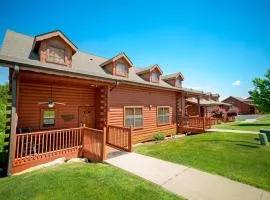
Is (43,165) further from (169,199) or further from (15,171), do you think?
(169,199)

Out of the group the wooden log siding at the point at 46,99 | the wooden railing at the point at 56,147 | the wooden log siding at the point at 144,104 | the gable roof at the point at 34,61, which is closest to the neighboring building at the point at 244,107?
the wooden log siding at the point at 144,104

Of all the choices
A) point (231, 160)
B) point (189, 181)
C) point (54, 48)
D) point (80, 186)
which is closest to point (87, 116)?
point (54, 48)

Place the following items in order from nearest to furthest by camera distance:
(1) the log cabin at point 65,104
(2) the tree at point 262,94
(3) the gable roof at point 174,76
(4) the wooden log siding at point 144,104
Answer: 1. (1) the log cabin at point 65,104
2. (4) the wooden log siding at point 144,104
3. (3) the gable roof at point 174,76
4. (2) the tree at point 262,94

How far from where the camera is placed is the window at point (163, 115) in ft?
49.0

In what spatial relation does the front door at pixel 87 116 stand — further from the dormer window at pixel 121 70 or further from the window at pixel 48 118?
the dormer window at pixel 121 70

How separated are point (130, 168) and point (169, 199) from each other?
2526 mm

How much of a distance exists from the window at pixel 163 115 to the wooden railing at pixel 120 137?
5.81m

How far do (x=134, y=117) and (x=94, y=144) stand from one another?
495 cm

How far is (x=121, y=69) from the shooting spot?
43.6ft

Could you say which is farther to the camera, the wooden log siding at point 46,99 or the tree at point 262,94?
the tree at point 262,94

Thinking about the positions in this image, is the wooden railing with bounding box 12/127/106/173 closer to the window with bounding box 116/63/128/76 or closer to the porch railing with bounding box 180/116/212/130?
the window with bounding box 116/63/128/76

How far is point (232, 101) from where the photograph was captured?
57.8 meters

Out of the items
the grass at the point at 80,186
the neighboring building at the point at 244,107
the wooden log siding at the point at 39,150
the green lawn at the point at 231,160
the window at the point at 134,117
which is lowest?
the grass at the point at 80,186

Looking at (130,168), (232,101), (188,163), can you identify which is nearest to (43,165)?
(130,168)
